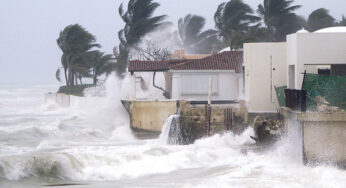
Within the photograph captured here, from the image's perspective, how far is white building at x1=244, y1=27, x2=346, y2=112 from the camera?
24.8 meters

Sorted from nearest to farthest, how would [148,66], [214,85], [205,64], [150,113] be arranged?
[150,113]
[214,85]
[205,64]
[148,66]

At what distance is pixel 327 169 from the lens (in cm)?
1828

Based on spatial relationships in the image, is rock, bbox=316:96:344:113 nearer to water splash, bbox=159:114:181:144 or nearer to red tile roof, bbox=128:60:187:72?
water splash, bbox=159:114:181:144

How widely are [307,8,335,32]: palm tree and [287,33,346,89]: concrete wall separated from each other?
43739mm

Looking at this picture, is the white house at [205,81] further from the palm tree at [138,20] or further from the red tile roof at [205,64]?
the palm tree at [138,20]

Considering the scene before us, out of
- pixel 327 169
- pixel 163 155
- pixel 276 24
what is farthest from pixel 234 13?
pixel 327 169

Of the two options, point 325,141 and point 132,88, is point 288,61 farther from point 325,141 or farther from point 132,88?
point 132,88

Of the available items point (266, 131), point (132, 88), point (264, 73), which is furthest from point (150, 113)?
point (266, 131)

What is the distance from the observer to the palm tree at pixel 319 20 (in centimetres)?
6844

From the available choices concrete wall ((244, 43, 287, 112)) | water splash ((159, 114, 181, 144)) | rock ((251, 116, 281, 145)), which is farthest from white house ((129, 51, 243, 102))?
rock ((251, 116, 281, 145))

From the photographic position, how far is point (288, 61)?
27.0 meters

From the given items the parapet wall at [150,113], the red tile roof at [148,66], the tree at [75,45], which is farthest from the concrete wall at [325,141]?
the tree at [75,45]

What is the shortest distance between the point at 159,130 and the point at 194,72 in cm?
510

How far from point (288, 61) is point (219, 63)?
29.5 ft
